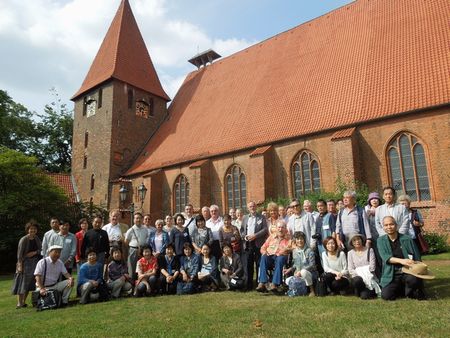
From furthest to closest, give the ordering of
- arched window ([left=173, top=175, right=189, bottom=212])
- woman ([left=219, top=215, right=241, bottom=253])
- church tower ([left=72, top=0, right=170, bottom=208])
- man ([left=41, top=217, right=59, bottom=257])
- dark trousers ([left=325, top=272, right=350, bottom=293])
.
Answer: church tower ([left=72, top=0, right=170, bottom=208])
arched window ([left=173, top=175, right=189, bottom=212])
man ([left=41, top=217, right=59, bottom=257])
woman ([left=219, top=215, right=241, bottom=253])
dark trousers ([left=325, top=272, right=350, bottom=293])

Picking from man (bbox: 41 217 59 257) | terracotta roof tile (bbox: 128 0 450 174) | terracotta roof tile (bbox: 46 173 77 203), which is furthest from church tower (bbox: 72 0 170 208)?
man (bbox: 41 217 59 257)

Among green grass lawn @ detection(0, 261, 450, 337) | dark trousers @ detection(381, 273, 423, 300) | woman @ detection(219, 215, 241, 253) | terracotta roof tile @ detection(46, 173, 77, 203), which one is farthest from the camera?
terracotta roof tile @ detection(46, 173, 77, 203)

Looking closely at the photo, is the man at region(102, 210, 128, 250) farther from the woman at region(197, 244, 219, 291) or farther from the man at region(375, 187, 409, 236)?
the man at region(375, 187, 409, 236)

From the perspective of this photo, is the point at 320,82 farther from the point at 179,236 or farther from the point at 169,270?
the point at 169,270

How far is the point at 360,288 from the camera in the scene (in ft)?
19.4

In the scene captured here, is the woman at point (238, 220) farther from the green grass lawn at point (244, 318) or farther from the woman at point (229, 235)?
the green grass lawn at point (244, 318)

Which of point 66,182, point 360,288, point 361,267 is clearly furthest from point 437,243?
point 66,182

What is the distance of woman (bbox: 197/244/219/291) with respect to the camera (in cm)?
752

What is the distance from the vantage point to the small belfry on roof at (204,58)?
2880cm

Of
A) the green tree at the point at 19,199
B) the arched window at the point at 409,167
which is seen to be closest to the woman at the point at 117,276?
the green tree at the point at 19,199

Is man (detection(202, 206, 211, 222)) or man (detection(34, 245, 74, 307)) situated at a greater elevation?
man (detection(202, 206, 211, 222))

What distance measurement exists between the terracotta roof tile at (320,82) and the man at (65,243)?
11099 mm

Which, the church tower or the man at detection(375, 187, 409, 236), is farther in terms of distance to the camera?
the church tower

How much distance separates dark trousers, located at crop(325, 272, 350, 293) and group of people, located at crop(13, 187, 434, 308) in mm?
17
